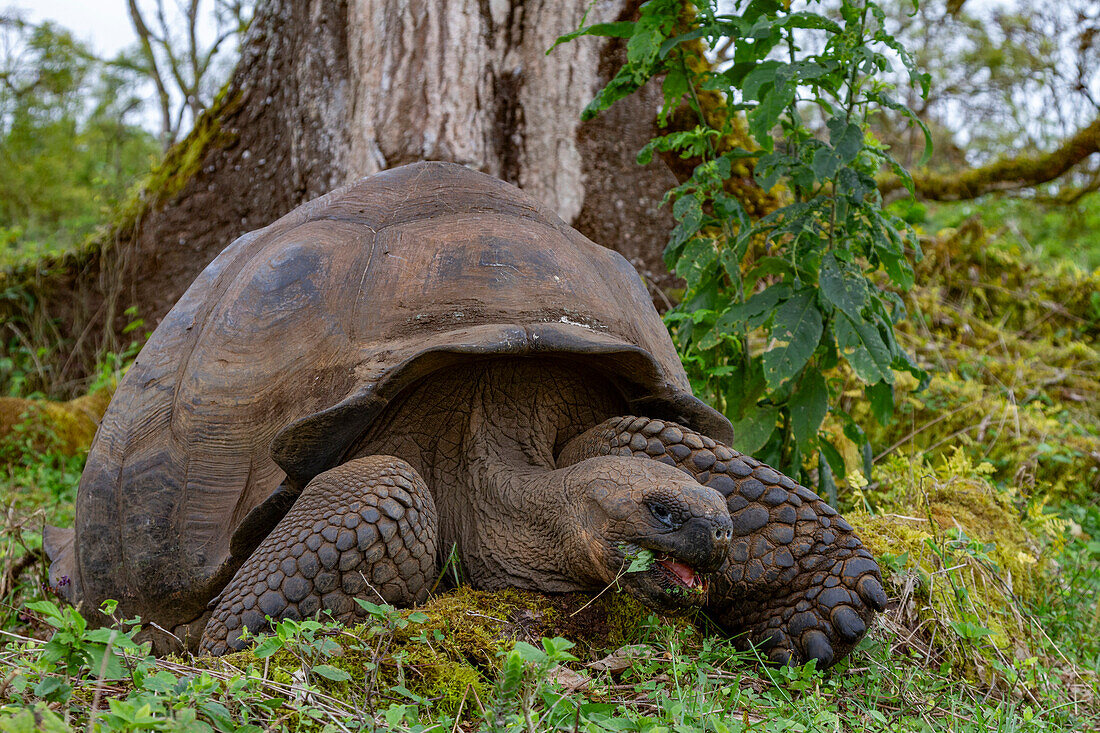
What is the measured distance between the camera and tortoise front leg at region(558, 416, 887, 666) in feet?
6.88

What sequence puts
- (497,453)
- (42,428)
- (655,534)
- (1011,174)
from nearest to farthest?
(655,534) → (497,453) → (42,428) → (1011,174)

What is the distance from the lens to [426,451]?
95.5 inches

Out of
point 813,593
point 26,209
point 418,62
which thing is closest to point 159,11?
point 26,209

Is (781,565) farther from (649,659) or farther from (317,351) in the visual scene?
(317,351)

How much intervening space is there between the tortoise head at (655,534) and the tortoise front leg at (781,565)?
0.23m

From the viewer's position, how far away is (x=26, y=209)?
44.5ft

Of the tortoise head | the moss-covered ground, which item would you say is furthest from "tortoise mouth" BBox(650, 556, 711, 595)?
the moss-covered ground

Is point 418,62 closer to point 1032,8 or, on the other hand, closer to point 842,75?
point 842,75

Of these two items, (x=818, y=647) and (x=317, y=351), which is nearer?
(x=818, y=647)

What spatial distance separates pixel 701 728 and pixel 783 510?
70 centimetres

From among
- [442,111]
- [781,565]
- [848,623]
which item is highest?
[442,111]

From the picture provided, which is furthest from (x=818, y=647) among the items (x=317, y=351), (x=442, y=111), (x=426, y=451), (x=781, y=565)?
(x=442, y=111)

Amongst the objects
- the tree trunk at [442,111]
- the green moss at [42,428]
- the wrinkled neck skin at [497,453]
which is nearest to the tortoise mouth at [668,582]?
the wrinkled neck skin at [497,453]

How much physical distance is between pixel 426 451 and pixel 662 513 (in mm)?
792
